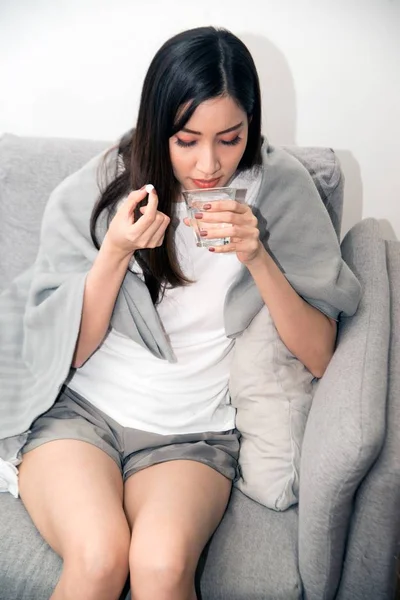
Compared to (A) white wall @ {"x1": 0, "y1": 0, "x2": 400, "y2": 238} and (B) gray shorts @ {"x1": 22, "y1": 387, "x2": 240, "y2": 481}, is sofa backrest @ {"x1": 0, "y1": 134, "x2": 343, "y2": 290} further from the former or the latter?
(B) gray shorts @ {"x1": 22, "y1": 387, "x2": 240, "y2": 481}

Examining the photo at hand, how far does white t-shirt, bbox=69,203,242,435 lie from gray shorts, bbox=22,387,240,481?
0.02 meters

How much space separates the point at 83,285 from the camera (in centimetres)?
133

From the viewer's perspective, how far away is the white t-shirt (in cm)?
135

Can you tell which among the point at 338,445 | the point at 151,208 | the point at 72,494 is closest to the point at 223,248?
the point at 151,208

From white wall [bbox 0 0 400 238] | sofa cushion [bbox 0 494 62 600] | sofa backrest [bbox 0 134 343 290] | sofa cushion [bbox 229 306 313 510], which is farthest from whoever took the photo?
white wall [bbox 0 0 400 238]

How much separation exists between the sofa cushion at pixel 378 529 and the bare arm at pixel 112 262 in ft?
1.64

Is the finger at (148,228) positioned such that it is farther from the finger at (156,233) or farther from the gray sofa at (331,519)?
the gray sofa at (331,519)

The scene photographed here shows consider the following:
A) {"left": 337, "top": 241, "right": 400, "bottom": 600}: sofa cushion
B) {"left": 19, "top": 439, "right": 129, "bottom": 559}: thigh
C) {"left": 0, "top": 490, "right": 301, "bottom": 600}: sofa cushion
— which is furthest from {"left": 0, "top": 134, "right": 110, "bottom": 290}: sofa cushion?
{"left": 337, "top": 241, "right": 400, "bottom": 600}: sofa cushion

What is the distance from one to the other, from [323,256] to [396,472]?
505 millimetres

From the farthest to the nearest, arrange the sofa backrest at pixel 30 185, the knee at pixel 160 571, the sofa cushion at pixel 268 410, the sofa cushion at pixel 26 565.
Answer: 1. the sofa backrest at pixel 30 185
2. the sofa cushion at pixel 268 410
3. the sofa cushion at pixel 26 565
4. the knee at pixel 160 571

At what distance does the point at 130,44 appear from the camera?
177 centimetres

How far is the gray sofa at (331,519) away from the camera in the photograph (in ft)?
3.51

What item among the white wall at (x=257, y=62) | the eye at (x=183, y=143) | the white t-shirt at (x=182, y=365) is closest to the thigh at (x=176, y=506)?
the white t-shirt at (x=182, y=365)

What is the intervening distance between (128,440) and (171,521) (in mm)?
241
